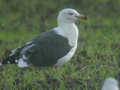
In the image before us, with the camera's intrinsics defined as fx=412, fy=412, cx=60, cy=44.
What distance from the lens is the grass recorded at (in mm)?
5695

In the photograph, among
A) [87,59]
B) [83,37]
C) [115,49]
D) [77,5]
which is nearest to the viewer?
[87,59]

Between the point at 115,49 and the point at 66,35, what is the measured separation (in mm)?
1362

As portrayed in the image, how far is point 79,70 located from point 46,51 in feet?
1.99

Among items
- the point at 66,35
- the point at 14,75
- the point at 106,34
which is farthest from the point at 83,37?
the point at 14,75

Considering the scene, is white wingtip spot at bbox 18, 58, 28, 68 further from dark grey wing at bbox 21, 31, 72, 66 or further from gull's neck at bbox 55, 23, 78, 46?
gull's neck at bbox 55, 23, 78, 46

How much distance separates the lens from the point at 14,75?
20.7 feet

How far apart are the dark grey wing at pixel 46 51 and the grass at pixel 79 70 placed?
19 centimetres

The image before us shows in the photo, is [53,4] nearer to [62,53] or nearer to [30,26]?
[30,26]

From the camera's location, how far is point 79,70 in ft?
21.1

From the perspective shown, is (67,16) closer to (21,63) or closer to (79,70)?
(79,70)

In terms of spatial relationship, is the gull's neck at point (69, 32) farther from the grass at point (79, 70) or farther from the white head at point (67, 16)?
the grass at point (79, 70)

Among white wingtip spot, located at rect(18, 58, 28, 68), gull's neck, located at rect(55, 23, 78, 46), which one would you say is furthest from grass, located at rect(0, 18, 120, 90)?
gull's neck, located at rect(55, 23, 78, 46)

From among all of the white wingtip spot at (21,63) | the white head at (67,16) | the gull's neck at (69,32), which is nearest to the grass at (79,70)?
the white wingtip spot at (21,63)

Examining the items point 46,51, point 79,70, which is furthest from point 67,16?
point 79,70
